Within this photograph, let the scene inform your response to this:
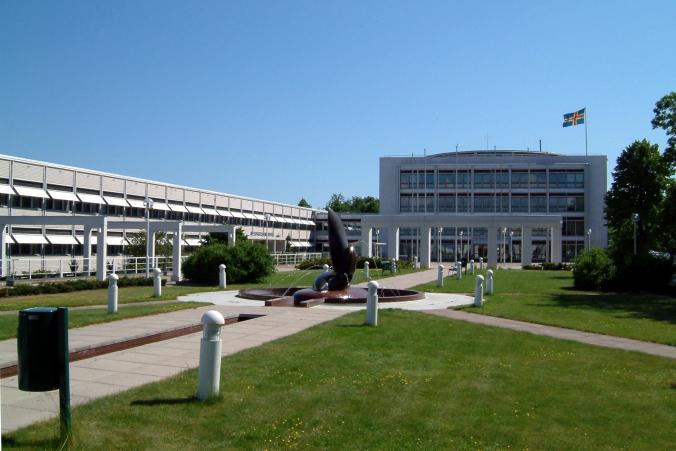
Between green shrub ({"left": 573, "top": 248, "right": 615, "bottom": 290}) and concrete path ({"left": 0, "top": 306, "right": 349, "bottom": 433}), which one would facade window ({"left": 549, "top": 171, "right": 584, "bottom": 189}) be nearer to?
green shrub ({"left": 573, "top": 248, "right": 615, "bottom": 290})

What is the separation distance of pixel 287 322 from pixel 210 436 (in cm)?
870

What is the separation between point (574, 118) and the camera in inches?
3130

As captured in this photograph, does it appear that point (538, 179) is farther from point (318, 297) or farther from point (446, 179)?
point (318, 297)

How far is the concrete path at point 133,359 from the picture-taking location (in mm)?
6863

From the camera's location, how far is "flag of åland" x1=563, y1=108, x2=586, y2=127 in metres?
79.2

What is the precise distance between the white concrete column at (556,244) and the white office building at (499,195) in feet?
75.2

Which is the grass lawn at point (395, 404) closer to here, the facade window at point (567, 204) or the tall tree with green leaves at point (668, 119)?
the tall tree with green leaves at point (668, 119)

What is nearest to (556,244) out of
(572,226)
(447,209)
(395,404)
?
(572,226)

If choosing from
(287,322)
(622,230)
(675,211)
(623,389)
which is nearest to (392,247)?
(622,230)

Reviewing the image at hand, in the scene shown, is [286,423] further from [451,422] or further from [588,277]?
[588,277]

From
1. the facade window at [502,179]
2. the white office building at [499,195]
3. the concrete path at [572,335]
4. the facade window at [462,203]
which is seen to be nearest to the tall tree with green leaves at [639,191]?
the white office building at [499,195]

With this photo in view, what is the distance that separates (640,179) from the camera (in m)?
59.1

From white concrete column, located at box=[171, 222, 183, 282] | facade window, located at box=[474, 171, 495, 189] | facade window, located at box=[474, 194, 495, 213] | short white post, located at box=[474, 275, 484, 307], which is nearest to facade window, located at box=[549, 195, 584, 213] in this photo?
facade window, located at box=[474, 194, 495, 213]

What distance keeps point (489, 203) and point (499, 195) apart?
1.78 metres
